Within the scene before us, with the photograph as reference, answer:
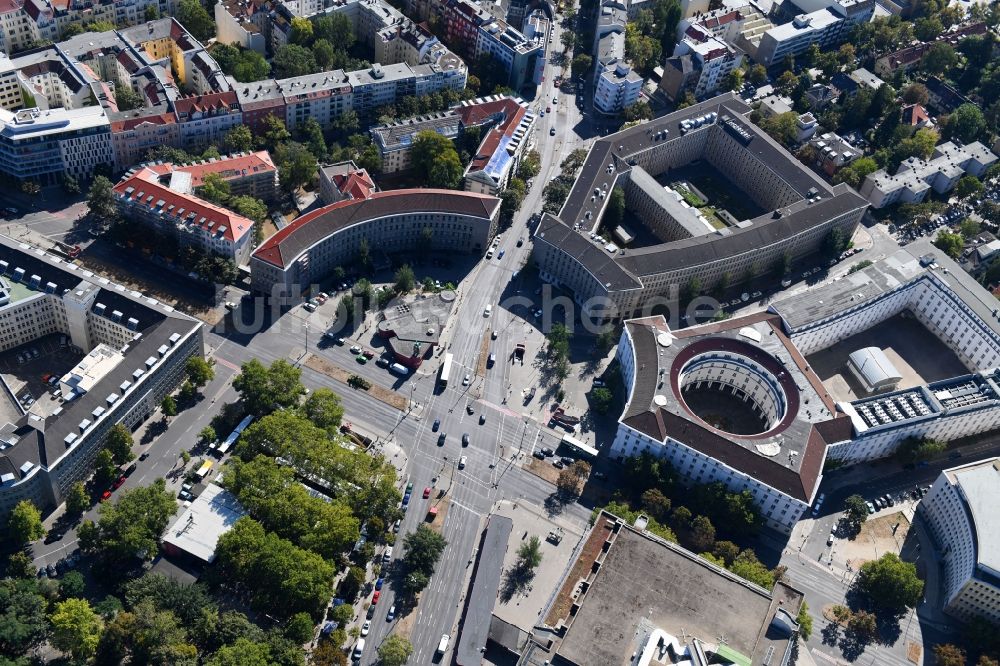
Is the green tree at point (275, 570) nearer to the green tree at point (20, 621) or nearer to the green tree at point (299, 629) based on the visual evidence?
the green tree at point (299, 629)

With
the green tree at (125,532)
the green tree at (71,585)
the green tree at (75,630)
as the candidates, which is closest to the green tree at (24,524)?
the green tree at (125,532)

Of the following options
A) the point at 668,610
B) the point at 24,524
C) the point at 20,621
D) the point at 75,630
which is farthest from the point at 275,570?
the point at 668,610

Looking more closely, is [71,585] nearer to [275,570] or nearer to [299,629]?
[275,570]

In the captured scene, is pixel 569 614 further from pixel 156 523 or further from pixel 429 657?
pixel 156 523

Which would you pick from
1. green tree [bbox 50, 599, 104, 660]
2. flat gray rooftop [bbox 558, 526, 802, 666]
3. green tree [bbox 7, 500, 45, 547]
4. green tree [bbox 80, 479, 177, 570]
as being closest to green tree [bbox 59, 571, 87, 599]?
green tree [bbox 50, 599, 104, 660]

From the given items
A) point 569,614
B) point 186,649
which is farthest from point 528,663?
point 186,649

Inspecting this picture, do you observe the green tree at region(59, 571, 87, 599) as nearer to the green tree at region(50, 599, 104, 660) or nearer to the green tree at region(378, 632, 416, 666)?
the green tree at region(50, 599, 104, 660)
